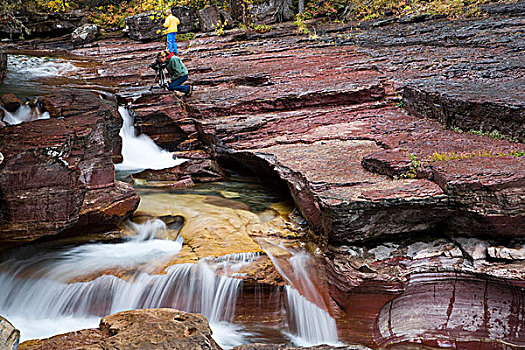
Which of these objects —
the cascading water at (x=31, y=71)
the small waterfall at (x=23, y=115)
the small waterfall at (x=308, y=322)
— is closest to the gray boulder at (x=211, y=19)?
the cascading water at (x=31, y=71)

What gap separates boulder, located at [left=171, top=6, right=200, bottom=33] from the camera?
71.3ft

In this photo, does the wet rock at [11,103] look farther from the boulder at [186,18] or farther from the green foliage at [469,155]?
the boulder at [186,18]

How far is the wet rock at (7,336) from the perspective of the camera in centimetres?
344

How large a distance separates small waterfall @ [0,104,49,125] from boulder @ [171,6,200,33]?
1355 cm

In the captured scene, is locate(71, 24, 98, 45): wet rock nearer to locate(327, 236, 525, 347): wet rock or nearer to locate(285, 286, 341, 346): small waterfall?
locate(285, 286, 341, 346): small waterfall

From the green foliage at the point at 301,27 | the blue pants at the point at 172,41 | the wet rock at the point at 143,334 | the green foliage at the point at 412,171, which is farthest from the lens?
the green foliage at the point at 301,27

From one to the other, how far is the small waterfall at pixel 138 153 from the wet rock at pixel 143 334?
6460mm

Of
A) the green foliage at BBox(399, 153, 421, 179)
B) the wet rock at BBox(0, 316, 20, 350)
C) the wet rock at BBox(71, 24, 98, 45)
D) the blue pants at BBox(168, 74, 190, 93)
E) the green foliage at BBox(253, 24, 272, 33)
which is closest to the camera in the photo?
the wet rock at BBox(0, 316, 20, 350)

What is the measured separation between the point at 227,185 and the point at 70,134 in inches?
154

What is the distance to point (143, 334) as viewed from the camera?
4.05 m

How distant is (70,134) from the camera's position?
7230mm

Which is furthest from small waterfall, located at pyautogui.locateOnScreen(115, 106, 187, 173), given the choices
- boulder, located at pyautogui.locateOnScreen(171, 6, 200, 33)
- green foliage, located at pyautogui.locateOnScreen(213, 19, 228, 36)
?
boulder, located at pyautogui.locateOnScreen(171, 6, 200, 33)

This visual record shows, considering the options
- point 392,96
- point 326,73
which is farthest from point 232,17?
point 392,96

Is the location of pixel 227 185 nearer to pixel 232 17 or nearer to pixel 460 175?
pixel 460 175
